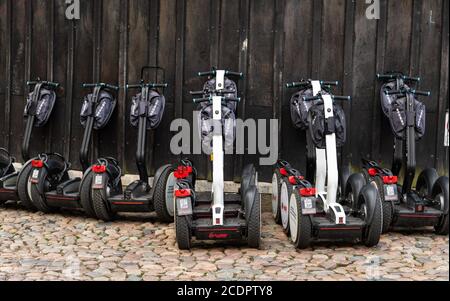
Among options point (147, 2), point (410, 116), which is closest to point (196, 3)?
point (147, 2)

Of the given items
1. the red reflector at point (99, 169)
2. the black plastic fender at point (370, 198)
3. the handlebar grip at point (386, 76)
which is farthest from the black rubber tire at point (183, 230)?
the handlebar grip at point (386, 76)

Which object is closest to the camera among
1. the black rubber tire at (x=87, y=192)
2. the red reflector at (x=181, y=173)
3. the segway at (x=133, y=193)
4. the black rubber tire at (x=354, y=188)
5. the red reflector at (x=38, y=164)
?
the black rubber tire at (x=354, y=188)

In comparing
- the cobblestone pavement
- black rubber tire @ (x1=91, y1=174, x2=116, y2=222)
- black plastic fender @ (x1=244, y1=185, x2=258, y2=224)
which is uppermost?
black plastic fender @ (x1=244, y1=185, x2=258, y2=224)

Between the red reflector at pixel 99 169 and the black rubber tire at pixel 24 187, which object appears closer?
the red reflector at pixel 99 169

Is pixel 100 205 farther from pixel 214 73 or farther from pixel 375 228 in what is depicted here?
pixel 375 228

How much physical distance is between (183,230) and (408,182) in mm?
2391

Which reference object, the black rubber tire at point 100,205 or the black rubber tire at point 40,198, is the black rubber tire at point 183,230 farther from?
the black rubber tire at point 40,198

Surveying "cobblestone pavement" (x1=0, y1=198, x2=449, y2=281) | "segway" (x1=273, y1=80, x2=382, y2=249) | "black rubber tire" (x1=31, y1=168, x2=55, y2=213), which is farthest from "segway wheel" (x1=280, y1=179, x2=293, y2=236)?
"black rubber tire" (x1=31, y1=168, x2=55, y2=213)

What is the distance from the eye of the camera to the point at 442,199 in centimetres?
616

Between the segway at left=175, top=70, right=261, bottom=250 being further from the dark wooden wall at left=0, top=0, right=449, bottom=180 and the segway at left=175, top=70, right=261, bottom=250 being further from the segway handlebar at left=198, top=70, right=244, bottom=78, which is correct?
the dark wooden wall at left=0, top=0, right=449, bottom=180

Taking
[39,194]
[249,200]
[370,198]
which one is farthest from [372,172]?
[39,194]

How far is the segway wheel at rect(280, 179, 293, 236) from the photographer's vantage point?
6102mm

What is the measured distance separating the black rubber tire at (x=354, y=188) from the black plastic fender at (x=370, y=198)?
0.97ft

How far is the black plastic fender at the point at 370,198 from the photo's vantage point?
5621mm
